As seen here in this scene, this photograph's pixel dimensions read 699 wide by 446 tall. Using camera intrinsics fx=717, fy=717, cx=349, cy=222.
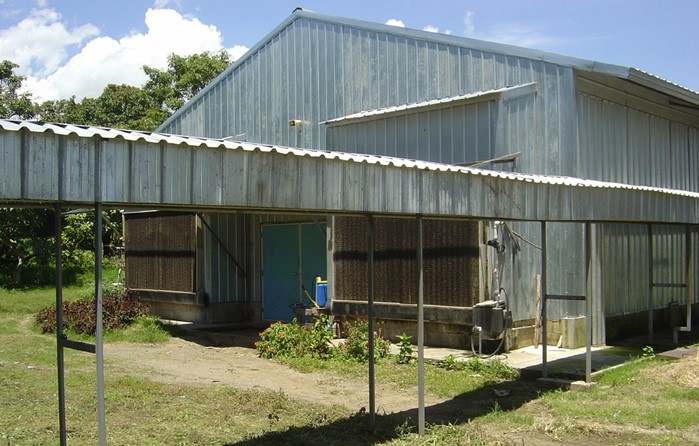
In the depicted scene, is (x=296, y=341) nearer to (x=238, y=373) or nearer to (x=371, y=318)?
(x=238, y=373)

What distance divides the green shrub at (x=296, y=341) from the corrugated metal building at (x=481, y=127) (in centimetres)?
165

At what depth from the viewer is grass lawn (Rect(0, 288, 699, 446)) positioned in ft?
22.9

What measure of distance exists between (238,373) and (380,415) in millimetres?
3898

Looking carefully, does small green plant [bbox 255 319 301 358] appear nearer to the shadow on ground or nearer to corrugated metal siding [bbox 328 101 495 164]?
the shadow on ground

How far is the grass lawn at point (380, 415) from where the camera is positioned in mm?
6988

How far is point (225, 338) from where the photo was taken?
15062mm

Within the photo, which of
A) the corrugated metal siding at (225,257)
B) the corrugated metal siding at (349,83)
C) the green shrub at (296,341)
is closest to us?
the green shrub at (296,341)

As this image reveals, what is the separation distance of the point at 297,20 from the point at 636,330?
10.2 meters

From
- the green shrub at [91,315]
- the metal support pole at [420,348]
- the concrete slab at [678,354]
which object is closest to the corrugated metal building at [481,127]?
the concrete slab at [678,354]

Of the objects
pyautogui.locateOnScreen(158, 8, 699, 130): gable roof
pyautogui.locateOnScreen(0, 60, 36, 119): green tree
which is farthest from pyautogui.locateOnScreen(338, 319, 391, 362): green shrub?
pyautogui.locateOnScreen(0, 60, 36, 119): green tree

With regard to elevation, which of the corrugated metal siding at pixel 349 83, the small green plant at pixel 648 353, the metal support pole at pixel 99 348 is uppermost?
the corrugated metal siding at pixel 349 83

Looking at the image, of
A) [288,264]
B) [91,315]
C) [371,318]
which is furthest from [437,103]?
[91,315]

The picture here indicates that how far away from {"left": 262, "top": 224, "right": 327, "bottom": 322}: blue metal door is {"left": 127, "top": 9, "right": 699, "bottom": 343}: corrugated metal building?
12 centimetres

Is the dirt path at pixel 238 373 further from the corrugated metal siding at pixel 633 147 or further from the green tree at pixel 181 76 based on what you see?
the green tree at pixel 181 76
